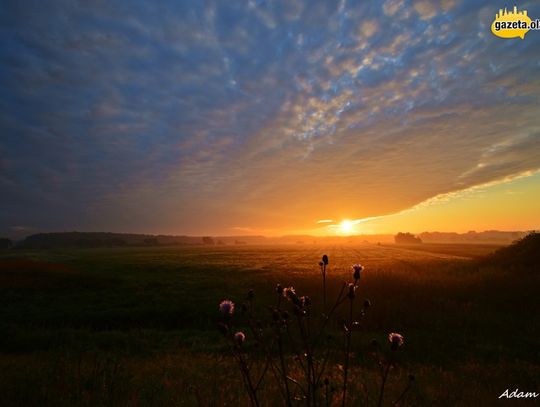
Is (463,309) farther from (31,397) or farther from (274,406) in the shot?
(31,397)

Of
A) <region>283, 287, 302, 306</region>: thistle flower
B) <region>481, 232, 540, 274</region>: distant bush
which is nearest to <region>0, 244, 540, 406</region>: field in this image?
<region>283, 287, 302, 306</region>: thistle flower

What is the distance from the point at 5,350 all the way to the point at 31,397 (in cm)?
1024

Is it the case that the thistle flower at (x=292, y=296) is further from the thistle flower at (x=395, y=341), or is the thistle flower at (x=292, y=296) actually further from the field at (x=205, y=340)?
the field at (x=205, y=340)

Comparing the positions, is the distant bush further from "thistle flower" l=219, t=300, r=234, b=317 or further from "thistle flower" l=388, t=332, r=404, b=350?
"thistle flower" l=219, t=300, r=234, b=317

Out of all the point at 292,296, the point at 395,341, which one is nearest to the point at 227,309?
the point at 292,296

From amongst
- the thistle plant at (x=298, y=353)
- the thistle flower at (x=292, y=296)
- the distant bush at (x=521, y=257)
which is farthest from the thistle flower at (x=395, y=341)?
the distant bush at (x=521, y=257)

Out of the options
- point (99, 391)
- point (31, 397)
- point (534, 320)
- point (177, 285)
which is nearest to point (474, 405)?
point (99, 391)

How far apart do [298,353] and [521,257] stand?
31366 millimetres

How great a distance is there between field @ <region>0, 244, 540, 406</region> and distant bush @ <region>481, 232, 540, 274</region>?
4663 millimetres

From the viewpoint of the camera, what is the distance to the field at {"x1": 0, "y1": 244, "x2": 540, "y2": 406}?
6027 millimetres

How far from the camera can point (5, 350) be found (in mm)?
13039

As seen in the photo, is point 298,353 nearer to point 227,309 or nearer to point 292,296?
point 292,296

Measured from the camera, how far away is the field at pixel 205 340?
6.03 metres

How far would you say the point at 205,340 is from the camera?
524 inches
